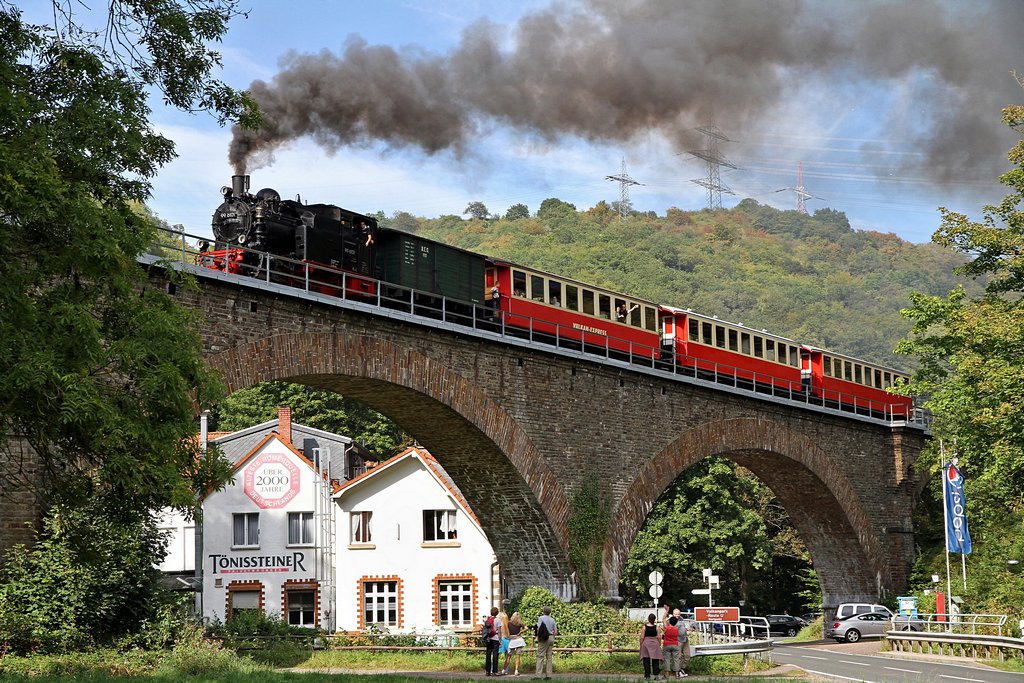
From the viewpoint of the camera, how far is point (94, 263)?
45.9 feet

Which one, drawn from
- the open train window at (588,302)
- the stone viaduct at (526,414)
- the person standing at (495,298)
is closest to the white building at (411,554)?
Result: the stone viaduct at (526,414)

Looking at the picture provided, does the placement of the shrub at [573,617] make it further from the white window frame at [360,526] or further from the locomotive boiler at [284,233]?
the white window frame at [360,526]

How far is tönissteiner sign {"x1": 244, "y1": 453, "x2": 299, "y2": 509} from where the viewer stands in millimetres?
45062

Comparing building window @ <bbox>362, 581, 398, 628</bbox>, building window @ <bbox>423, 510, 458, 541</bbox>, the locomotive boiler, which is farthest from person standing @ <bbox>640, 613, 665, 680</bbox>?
building window @ <bbox>362, 581, 398, 628</bbox>

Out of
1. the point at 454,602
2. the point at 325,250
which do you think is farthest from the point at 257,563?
the point at 325,250

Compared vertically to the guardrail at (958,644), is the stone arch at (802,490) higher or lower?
higher

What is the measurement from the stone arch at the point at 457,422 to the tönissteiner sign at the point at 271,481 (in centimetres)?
1744

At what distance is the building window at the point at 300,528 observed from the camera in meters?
44.8

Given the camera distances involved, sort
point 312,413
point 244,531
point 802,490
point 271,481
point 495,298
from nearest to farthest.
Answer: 1. point 495,298
2. point 802,490
3. point 244,531
4. point 271,481
5. point 312,413

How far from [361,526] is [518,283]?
17.8 meters

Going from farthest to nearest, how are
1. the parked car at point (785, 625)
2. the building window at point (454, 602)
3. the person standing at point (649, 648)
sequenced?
the parked car at point (785, 625) → the building window at point (454, 602) → the person standing at point (649, 648)

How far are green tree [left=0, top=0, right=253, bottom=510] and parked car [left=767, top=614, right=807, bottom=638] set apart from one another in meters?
41.2

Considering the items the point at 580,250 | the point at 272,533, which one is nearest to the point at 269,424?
the point at 272,533

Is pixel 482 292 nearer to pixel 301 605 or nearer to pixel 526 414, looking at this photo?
pixel 526 414
